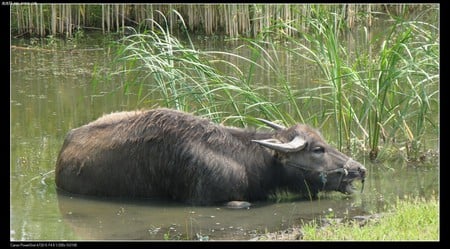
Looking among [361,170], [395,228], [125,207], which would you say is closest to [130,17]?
[125,207]

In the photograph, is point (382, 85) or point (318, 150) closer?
point (318, 150)

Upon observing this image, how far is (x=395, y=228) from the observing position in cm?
728

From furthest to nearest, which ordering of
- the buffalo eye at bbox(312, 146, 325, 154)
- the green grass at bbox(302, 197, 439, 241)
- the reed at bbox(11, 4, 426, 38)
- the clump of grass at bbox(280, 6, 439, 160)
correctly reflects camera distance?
the reed at bbox(11, 4, 426, 38), the clump of grass at bbox(280, 6, 439, 160), the buffalo eye at bbox(312, 146, 325, 154), the green grass at bbox(302, 197, 439, 241)

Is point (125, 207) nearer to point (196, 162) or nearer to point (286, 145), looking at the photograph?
point (196, 162)

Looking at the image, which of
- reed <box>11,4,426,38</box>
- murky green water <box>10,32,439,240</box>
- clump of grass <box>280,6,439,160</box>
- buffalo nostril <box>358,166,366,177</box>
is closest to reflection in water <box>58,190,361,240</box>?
murky green water <box>10,32,439,240</box>

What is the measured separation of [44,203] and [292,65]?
8.78 meters

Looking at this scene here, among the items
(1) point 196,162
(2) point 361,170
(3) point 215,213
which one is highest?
(1) point 196,162

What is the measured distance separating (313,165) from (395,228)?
214 centimetres

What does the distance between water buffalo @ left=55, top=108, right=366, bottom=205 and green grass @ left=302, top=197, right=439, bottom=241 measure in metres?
1.26

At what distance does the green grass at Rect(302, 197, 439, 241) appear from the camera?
6.95 m

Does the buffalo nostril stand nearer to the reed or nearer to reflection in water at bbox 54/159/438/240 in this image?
reflection in water at bbox 54/159/438/240

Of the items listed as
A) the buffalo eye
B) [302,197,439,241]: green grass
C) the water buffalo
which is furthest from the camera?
the buffalo eye

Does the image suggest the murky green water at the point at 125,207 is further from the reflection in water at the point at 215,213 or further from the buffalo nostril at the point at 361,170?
the buffalo nostril at the point at 361,170

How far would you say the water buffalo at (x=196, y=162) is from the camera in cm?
902
